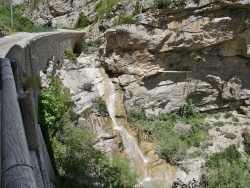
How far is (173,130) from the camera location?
16141 millimetres

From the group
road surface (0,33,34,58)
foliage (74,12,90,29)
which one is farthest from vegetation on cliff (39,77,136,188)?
foliage (74,12,90,29)

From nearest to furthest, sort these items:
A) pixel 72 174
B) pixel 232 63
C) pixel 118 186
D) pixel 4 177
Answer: pixel 4 177, pixel 72 174, pixel 118 186, pixel 232 63

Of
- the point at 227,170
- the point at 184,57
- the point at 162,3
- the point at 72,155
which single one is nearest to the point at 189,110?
the point at 184,57

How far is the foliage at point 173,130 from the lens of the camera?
46.4 ft

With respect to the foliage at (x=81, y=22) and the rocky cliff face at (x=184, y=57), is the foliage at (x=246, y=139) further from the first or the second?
the foliage at (x=81, y=22)

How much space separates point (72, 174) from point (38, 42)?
544 centimetres

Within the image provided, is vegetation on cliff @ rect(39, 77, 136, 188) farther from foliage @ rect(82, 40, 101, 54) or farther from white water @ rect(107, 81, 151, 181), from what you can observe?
foliage @ rect(82, 40, 101, 54)

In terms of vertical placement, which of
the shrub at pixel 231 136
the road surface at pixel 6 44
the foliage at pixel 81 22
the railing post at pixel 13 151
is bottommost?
the shrub at pixel 231 136

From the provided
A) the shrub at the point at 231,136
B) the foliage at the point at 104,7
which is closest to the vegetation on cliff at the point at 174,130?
the shrub at the point at 231,136

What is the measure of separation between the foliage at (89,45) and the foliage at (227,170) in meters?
11.7

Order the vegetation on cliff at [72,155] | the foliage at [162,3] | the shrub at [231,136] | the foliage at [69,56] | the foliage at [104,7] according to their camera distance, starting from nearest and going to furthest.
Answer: the vegetation on cliff at [72,155]
the shrub at [231,136]
the foliage at [162,3]
the foliage at [69,56]
the foliage at [104,7]

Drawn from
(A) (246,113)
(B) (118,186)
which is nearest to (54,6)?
(A) (246,113)

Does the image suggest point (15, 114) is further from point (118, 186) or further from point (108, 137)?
point (108, 137)

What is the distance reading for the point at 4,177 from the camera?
179 cm
